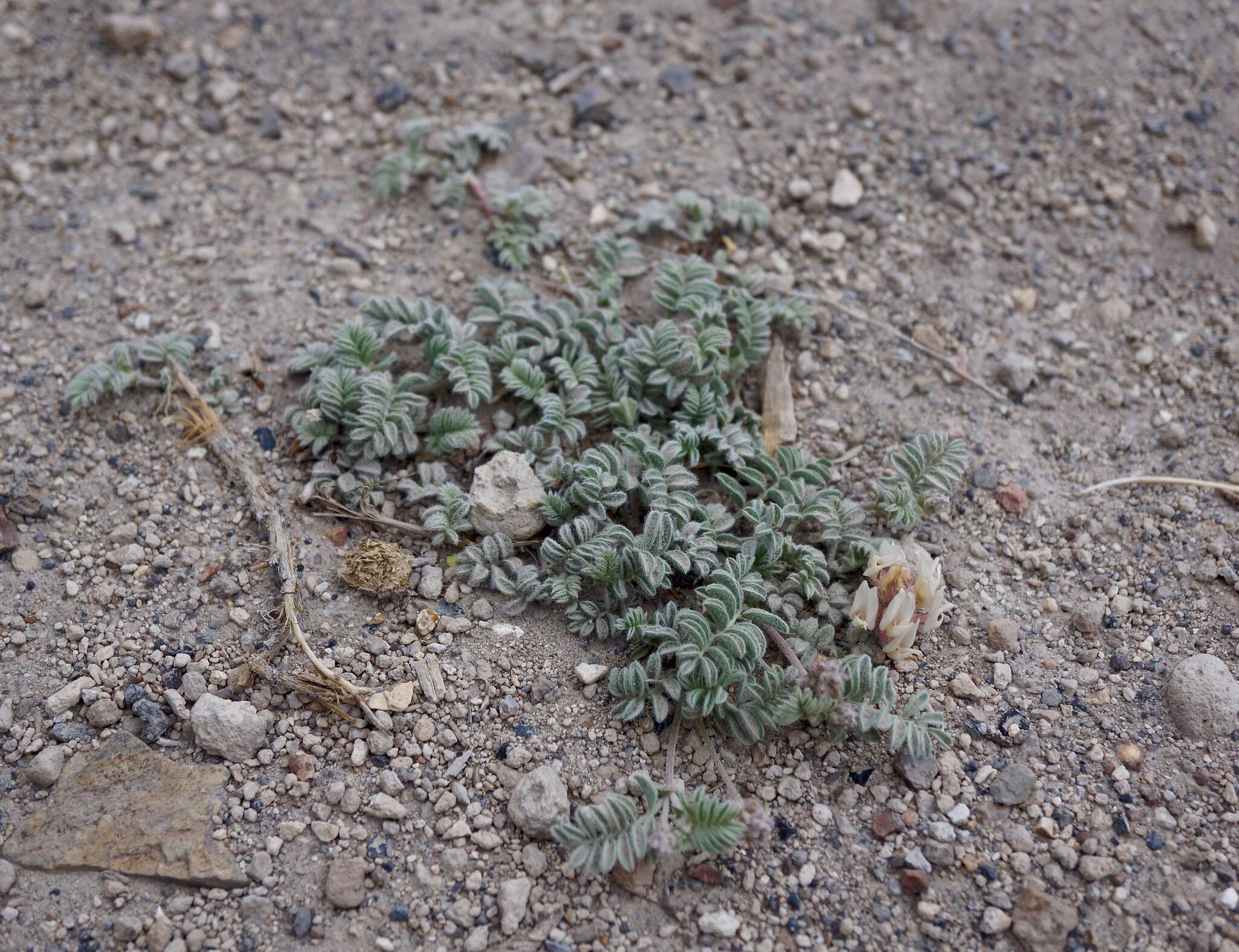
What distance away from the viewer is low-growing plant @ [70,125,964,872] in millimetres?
2756

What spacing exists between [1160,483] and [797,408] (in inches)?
48.4

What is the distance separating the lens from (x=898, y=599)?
2.84 m

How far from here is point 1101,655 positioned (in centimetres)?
302

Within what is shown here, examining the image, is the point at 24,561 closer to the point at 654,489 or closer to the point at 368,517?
the point at 368,517

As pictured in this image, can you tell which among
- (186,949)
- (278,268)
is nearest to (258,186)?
(278,268)

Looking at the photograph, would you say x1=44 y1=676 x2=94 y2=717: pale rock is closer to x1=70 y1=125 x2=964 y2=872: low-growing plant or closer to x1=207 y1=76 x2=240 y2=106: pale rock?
x1=70 y1=125 x2=964 y2=872: low-growing plant

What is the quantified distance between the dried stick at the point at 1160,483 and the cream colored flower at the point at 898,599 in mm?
778

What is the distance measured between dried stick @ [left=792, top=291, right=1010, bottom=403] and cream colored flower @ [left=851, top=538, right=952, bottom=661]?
0.93 metres

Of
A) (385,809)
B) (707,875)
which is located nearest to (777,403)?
(707,875)

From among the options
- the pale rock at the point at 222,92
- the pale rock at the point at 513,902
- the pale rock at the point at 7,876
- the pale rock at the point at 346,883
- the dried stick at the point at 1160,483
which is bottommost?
the pale rock at the point at 7,876

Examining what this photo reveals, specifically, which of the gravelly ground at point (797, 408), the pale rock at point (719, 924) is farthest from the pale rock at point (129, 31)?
the pale rock at point (719, 924)

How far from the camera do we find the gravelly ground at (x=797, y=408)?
2598 millimetres

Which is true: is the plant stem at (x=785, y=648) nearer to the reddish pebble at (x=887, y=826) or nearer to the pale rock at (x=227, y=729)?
the reddish pebble at (x=887, y=826)

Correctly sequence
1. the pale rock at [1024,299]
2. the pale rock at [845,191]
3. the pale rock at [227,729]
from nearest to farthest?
1. the pale rock at [227,729]
2. the pale rock at [1024,299]
3. the pale rock at [845,191]
